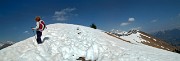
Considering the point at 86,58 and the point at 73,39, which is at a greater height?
the point at 73,39

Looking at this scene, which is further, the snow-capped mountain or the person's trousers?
the person's trousers

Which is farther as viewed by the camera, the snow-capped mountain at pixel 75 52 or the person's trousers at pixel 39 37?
the person's trousers at pixel 39 37

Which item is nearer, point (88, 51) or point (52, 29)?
point (88, 51)

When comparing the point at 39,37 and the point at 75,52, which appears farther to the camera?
the point at 39,37

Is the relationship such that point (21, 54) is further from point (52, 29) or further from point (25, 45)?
point (52, 29)

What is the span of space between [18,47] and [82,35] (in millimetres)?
8625

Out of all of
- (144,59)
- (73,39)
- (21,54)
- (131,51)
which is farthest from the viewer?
(73,39)

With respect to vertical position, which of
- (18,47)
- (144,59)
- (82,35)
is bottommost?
(144,59)

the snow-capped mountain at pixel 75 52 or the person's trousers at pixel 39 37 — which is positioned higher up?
the person's trousers at pixel 39 37

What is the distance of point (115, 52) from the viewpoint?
22984mm

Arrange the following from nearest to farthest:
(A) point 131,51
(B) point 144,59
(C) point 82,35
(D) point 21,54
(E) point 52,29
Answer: (B) point 144,59 → (D) point 21,54 → (A) point 131,51 → (C) point 82,35 → (E) point 52,29

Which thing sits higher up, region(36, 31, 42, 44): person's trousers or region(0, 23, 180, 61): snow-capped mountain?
region(36, 31, 42, 44): person's trousers

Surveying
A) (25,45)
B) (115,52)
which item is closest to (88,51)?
(115,52)

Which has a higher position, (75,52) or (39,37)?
(39,37)
